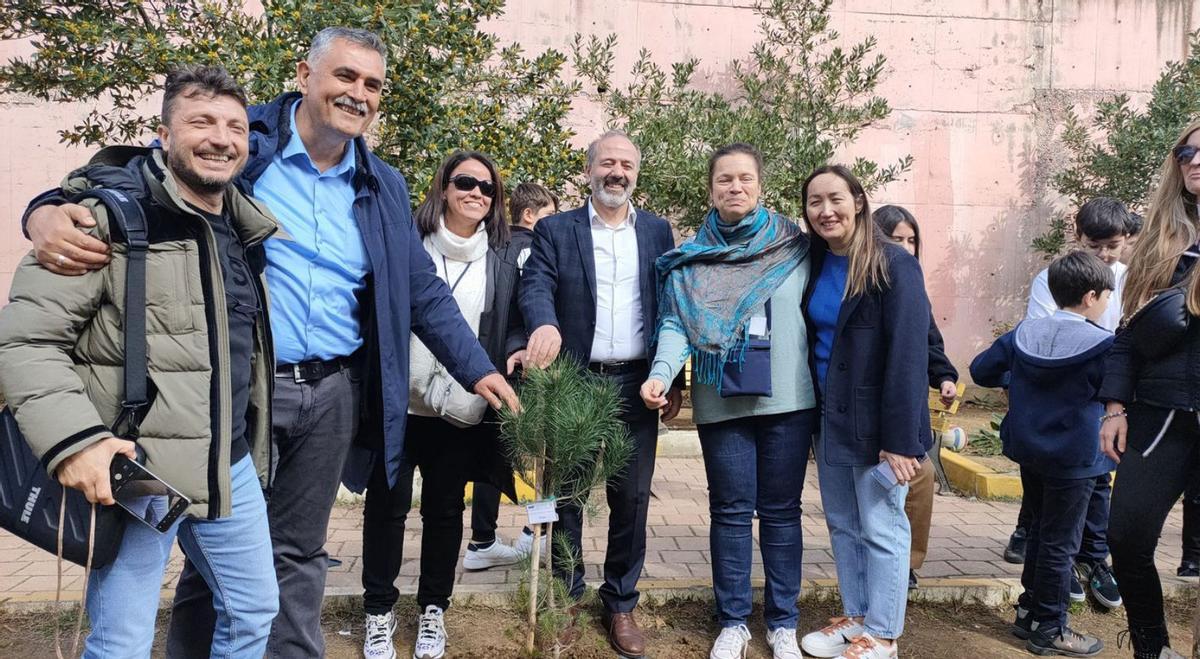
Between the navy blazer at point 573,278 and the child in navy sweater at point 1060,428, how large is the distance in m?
1.76

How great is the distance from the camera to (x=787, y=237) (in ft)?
11.3

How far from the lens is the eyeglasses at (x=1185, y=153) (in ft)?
9.81

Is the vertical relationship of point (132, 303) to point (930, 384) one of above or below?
above

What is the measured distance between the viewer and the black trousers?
11.3 feet

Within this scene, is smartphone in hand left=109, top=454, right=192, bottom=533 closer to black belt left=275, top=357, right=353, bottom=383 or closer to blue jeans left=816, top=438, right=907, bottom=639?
black belt left=275, top=357, right=353, bottom=383

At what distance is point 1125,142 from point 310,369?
906cm

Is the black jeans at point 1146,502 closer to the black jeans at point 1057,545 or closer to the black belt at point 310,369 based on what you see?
the black jeans at point 1057,545

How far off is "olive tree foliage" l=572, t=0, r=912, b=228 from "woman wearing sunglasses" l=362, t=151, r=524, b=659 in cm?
404

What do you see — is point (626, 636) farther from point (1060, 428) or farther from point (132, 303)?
point (132, 303)

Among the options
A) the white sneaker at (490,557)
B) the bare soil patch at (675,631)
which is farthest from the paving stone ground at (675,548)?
the bare soil patch at (675,631)

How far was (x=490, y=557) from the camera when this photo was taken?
4.52 meters

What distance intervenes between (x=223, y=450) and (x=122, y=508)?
264 millimetres

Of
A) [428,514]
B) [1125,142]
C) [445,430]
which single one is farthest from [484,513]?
[1125,142]

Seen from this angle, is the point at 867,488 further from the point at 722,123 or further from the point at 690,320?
the point at 722,123
